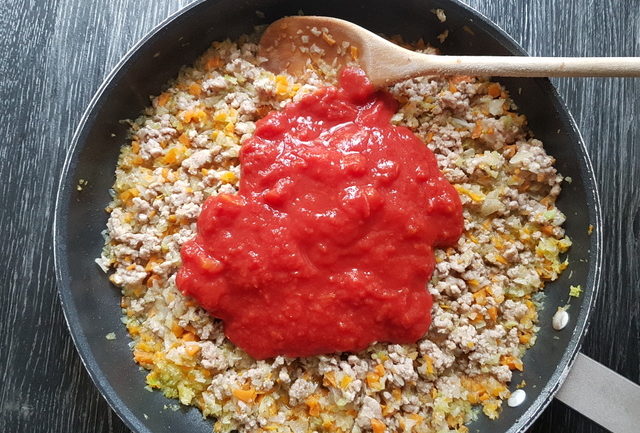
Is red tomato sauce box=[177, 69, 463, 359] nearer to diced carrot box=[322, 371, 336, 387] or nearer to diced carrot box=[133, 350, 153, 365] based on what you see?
diced carrot box=[322, 371, 336, 387]

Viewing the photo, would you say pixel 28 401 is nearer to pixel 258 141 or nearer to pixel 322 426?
pixel 322 426

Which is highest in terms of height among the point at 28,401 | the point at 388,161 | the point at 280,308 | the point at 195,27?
the point at 195,27

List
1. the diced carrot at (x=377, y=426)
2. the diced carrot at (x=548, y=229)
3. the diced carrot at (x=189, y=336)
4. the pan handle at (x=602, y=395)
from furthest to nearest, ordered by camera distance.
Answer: the diced carrot at (x=548, y=229)
the diced carrot at (x=189, y=336)
the diced carrot at (x=377, y=426)
the pan handle at (x=602, y=395)

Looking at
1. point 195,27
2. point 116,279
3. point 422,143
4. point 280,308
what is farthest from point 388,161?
point 116,279

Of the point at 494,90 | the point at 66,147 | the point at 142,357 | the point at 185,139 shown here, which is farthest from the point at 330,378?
the point at 66,147

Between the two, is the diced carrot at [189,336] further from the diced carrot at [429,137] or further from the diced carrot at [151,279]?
the diced carrot at [429,137]

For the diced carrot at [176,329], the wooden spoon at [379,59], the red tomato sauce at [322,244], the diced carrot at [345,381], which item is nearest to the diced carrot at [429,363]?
the red tomato sauce at [322,244]
